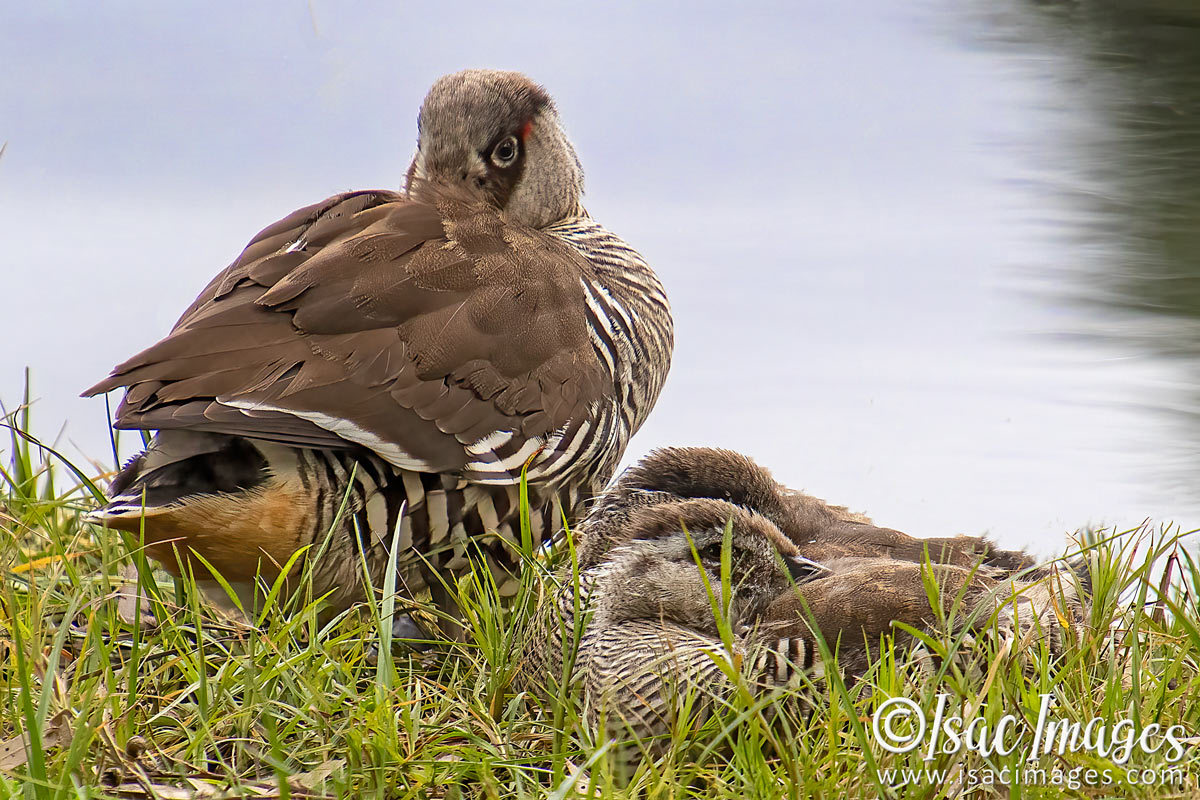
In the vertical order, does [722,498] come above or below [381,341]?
below

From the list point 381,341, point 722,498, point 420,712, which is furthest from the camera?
point 722,498

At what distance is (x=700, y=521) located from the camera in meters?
3.19

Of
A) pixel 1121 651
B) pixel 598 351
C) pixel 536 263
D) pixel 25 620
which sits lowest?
pixel 1121 651

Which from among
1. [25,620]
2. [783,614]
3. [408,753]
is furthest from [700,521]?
[25,620]

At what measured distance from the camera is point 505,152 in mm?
4523

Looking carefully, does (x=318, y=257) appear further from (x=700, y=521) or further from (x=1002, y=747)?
(x=1002, y=747)

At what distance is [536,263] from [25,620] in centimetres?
176

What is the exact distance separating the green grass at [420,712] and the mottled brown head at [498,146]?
1798 mm

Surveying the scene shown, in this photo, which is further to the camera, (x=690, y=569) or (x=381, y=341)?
(x=381, y=341)

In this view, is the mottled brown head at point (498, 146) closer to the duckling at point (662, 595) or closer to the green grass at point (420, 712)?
the duckling at point (662, 595)

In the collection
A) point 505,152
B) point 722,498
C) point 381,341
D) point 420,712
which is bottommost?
point 420,712

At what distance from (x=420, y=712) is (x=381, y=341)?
43.5 inches

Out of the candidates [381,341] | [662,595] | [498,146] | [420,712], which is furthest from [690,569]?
[498,146]

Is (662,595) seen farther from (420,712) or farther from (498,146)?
(498,146)
